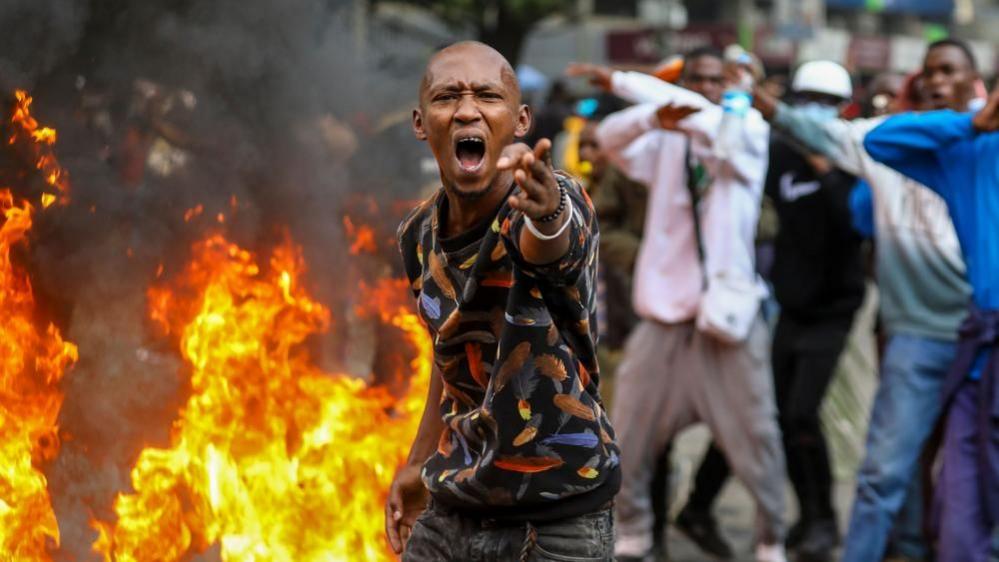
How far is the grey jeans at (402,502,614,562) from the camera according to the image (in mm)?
3018

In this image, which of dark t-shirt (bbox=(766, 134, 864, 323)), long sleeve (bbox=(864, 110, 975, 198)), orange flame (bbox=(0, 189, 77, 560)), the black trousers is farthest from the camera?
dark t-shirt (bbox=(766, 134, 864, 323))

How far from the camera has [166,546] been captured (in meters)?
4.43

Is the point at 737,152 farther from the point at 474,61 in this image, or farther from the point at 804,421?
the point at 474,61

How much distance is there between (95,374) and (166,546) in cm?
61

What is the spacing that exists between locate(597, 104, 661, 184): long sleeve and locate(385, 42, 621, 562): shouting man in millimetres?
3031

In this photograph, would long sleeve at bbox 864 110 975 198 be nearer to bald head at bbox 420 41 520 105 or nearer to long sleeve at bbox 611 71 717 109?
long sleeve at bbox 611 71 717 109

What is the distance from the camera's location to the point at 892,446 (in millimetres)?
5457

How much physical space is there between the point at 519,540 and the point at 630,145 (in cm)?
340

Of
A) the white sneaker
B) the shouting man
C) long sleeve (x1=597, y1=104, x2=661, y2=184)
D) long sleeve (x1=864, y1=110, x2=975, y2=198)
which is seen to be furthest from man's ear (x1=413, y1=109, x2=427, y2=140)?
the white sneaker

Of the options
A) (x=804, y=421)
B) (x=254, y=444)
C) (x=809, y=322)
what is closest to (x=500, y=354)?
(x=254, y=444)

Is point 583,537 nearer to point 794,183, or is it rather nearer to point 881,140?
point 881,140

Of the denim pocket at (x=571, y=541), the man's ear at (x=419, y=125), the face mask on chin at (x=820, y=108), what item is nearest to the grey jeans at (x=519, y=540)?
the denim pocket at (x=571, y=541)

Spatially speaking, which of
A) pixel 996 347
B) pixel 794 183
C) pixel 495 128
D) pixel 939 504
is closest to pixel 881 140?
pixel 996 347

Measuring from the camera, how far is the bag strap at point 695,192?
605 cm
